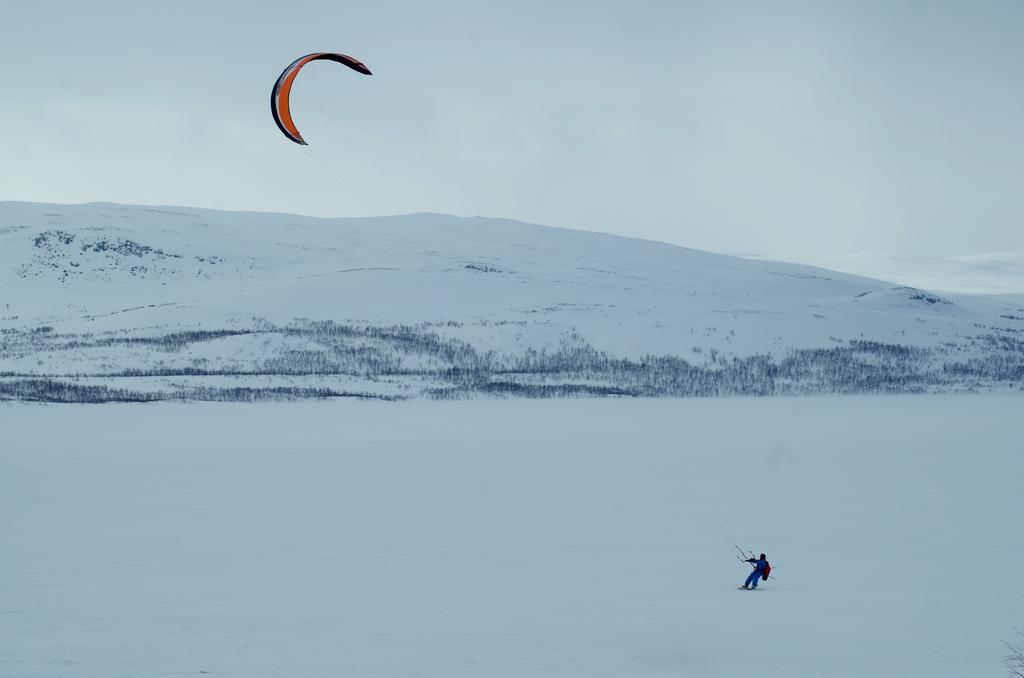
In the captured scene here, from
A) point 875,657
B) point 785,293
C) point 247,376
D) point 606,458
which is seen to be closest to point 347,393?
point 247,376

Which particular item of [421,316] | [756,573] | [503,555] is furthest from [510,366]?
[756,573]

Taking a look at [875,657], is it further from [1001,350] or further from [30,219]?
[30,219]

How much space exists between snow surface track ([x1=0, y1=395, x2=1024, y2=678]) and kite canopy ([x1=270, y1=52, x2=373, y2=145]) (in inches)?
254

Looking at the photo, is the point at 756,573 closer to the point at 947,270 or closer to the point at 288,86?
the point at 288,86

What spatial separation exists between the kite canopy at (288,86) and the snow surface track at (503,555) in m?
6.45

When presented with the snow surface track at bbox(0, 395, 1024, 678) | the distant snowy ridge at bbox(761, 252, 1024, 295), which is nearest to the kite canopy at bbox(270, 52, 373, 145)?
the snow surface track at bbox(0, 395, 1024, 678)

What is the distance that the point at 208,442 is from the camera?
20031 millimetres

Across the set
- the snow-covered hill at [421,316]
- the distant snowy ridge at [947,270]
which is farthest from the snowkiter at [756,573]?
the distant snowy ridge at [947,270]

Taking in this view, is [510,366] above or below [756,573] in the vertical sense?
above

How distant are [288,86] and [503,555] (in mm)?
11614

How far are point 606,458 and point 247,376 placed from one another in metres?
19.7

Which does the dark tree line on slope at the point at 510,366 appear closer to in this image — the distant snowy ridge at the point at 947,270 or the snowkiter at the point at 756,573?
the snowkiter at the point at 756,573

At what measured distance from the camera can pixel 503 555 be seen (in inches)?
439

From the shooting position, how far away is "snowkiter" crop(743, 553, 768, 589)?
9773 millimetres
